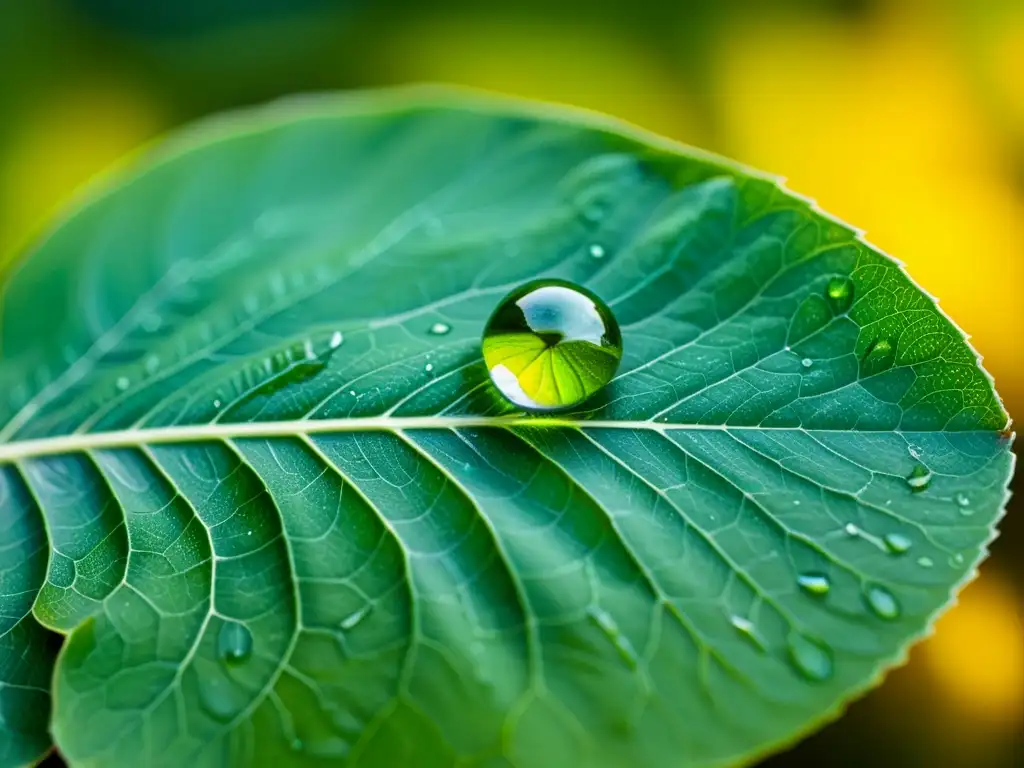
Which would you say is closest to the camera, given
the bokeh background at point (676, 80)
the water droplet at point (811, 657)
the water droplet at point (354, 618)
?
the water droplet at point (811, 657)

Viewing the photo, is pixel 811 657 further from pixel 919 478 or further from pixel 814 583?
pixel 919 478

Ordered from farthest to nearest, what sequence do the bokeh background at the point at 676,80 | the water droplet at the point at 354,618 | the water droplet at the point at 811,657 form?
the bokeh background at the point at 676,80 < the water droplet at the point at 354,618 < the water droplet at the point at 811,657

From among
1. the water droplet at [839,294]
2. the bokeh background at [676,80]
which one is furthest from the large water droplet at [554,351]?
the bokeh background at [676,80]

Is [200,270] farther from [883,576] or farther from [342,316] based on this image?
[883,576]

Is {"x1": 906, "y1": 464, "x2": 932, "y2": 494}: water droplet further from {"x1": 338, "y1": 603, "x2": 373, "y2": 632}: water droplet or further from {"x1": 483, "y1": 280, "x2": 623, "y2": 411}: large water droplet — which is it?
{"x1": 338, "y1": 603, "x2": 373, "y2": 632}: water droplet

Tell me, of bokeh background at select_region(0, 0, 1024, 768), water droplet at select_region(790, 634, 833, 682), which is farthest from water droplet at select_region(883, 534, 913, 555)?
bokeh background at select_region(0, 0, 1024, 768)

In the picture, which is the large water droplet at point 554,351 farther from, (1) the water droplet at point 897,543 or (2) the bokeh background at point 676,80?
(2) the bokeh background at point 676,80
